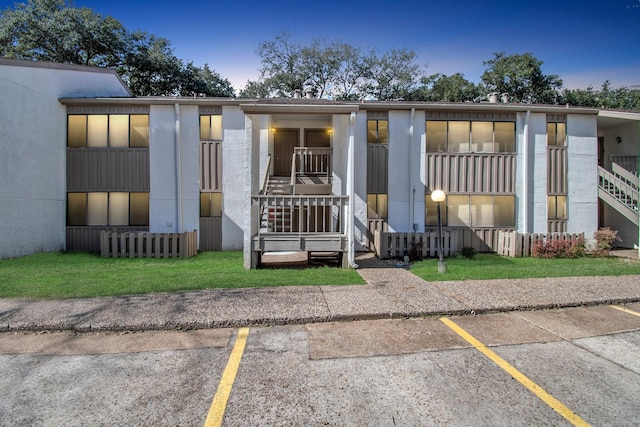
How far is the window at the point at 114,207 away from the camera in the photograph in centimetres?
1275

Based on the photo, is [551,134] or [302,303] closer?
[302,303]

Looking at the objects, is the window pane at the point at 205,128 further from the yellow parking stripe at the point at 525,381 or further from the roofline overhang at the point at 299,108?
the yellow parking stripe at the point at 525,381

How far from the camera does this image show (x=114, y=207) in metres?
12.8

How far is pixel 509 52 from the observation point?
30.8 m

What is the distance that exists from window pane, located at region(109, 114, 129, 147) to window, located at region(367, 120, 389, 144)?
978cm

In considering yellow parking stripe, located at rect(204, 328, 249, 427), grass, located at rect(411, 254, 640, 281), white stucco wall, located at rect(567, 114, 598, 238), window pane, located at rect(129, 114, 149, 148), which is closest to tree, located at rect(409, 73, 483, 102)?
white stucco wall, located at rect(567, 114, 598, 238)

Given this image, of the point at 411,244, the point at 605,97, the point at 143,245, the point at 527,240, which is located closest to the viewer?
the point at 143,245

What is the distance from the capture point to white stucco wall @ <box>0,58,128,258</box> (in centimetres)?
1023

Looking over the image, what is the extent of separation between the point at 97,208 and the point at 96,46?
1881cm

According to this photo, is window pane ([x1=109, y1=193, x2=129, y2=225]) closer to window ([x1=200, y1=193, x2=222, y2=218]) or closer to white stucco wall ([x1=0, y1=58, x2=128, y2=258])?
white stucco wall ([x1=0, y1=58, x2=128, y2=258])

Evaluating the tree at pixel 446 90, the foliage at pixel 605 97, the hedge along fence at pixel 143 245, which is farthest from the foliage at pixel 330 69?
the hedge along fence at pixel 143 245

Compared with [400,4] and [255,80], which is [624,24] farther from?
[255,80]

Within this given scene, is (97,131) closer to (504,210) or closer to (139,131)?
(139,131)

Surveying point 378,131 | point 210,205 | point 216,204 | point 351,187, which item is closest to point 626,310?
point 351,187
